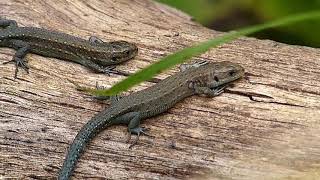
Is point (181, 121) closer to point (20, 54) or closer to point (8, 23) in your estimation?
point (20, 54)

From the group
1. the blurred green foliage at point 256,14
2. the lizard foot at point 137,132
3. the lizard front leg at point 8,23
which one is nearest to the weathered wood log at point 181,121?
the lizard foot at point 137,132

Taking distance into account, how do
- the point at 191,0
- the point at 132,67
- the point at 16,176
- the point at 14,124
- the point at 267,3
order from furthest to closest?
1. the point at 191,0
2. the point at 267,3
3. the point at 132,67
4. the point at 14,124
5. the point at 16,176

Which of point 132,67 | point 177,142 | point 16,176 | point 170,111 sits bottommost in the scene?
point 16,176

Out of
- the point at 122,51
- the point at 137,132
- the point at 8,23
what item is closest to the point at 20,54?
the point at 8,23

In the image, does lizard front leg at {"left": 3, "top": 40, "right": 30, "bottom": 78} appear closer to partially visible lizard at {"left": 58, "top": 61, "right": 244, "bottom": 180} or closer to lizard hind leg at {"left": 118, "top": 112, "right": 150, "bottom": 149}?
partially visible lizard at {"left": 58, "top": 61, "right": 244, "bottom": 180}

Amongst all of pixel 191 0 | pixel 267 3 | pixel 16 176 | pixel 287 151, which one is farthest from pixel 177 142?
pixel 191 0

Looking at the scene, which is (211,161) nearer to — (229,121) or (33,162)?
(229,121)

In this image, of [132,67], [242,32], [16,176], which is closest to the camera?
[242,32]
